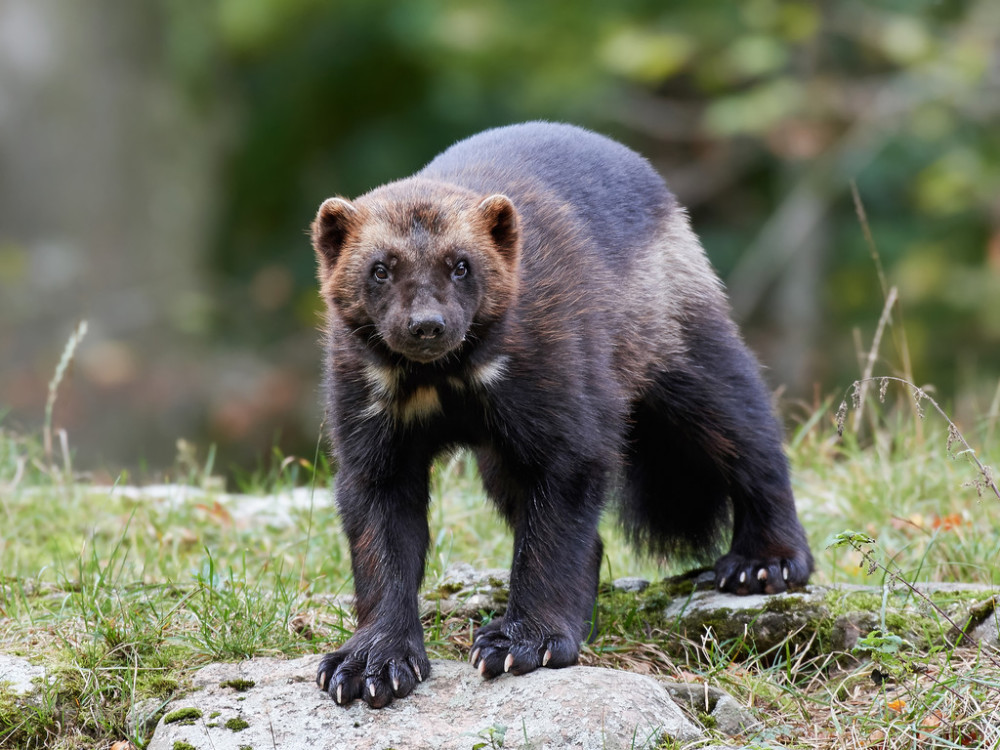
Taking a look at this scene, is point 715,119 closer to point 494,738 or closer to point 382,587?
point 382,587

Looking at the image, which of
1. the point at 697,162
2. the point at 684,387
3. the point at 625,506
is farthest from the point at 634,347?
the point at 697,162

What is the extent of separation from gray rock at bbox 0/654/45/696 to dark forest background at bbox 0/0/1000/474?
721 centimetres

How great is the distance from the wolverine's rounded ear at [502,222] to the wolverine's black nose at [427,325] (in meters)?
0.45

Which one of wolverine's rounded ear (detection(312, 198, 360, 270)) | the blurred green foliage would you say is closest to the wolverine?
wolverine's rounded ear (detection(312, 198, 360, 270))

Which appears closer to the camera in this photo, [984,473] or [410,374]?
[984,473]

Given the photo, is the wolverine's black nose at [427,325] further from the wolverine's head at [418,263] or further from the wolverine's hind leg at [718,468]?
A: the wolverine's hind leg at [718,468]

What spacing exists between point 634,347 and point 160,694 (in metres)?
1.97

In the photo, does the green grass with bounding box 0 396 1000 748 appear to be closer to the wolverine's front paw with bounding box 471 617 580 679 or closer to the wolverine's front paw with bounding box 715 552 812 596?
the wolverine's front paw with bounding box 715 552 812 596

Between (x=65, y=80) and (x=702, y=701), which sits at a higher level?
(x=65, y=80)

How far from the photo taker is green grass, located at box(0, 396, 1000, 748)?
386 centimetres

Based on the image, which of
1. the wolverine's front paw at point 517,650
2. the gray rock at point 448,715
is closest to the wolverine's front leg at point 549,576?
the wolverine's front paw at point 517,650

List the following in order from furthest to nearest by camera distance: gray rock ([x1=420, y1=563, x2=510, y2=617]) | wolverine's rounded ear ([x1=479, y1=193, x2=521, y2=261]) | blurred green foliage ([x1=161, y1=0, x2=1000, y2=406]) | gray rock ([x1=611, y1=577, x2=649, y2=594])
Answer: blurred green foliage ([x1=161, y1=0, x2=1000, y2=406]), gray rock ([x1=611, y1=577, x2=649, y2=594]), gray rock ([x1=420, y1=563, x2=510, y2=617]), wolverine's rounded ear ([x1=479, y1=193, x2=521, y2=261])

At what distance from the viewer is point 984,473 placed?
3.61m

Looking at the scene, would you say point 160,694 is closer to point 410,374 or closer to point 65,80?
point 410,374
